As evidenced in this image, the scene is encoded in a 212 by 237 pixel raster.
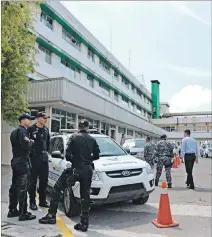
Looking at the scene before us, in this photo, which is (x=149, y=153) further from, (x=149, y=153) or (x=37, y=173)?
(x=37, y=173)

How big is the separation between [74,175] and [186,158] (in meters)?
5.40

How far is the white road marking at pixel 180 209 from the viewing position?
20.4 feet

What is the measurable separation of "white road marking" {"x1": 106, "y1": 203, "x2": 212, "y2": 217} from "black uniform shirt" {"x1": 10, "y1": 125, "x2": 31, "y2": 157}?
2.34m

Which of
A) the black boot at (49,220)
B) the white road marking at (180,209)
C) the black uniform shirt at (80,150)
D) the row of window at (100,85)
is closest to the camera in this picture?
the black uniform shirt at (80,150)

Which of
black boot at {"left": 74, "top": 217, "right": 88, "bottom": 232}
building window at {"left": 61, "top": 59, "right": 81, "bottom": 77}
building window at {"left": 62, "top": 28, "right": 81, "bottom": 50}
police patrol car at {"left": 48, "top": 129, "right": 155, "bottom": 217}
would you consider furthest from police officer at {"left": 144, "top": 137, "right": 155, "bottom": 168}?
building window at {"left": 62, "top": 28, "right": 81, "bottom": 50}

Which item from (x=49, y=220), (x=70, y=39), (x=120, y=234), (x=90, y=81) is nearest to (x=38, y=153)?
(x=49, y=220)

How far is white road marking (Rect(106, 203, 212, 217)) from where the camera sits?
621cm

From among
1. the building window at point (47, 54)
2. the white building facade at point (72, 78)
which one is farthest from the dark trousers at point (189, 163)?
the building window at point (47, 54)

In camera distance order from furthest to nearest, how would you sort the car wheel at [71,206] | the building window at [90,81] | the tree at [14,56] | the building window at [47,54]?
the building window at [90,81], the building window at [47,54], the tree at [14,56], the car wheel at [71,206]

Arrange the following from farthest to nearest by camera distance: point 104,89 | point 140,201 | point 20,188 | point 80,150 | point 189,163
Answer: point 104,89, point 189,163, point 140,201, point 20,188, point 80,150

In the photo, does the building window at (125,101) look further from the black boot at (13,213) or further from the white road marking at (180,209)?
the black boot at (13,213)

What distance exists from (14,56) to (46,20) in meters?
11.8

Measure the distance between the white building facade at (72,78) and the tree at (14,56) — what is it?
1.77 m

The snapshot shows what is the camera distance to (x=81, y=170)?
5.05 m
